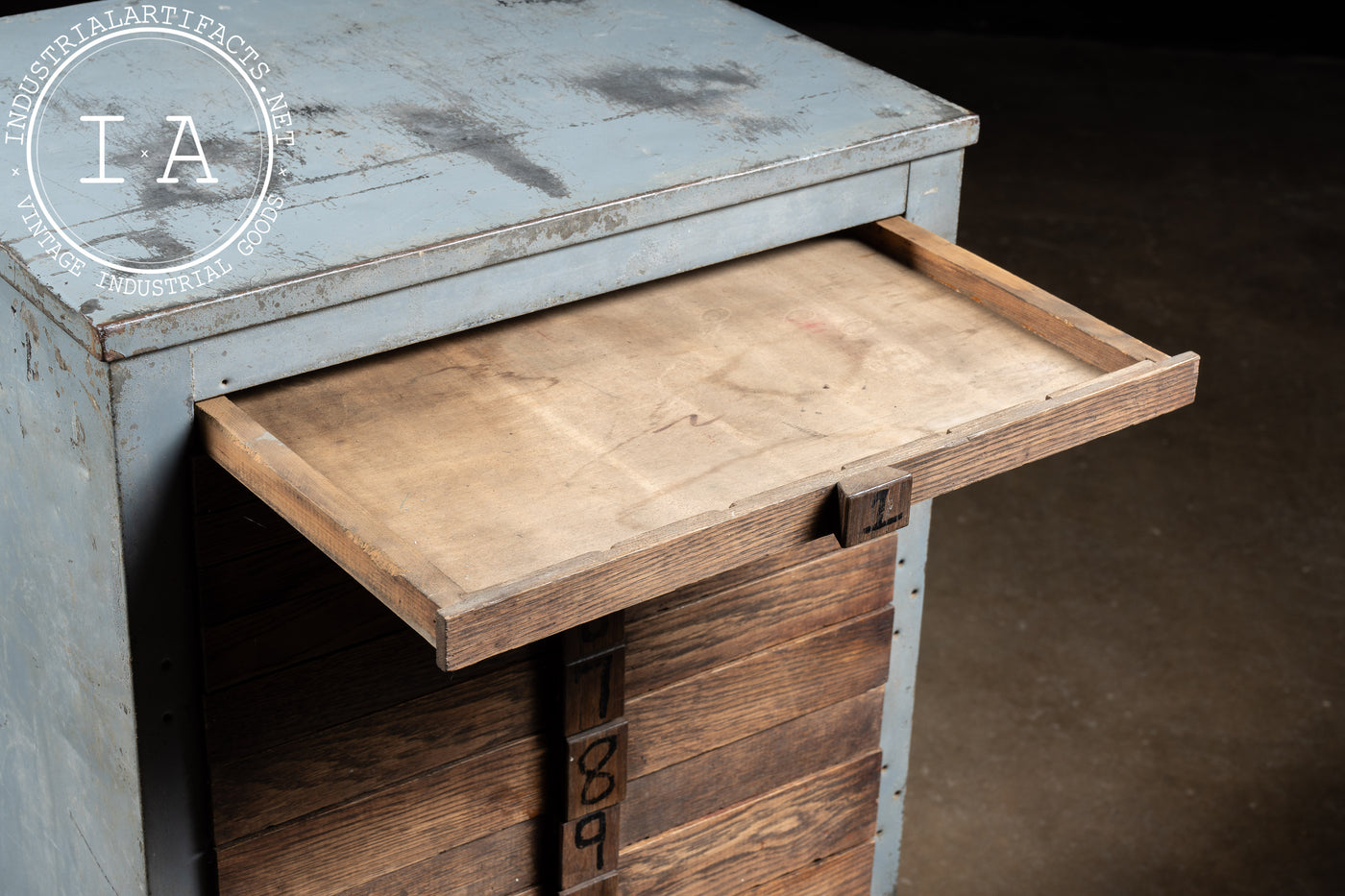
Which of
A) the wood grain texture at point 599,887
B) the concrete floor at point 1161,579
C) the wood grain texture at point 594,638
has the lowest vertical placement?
the concrete floor at point 1161,579

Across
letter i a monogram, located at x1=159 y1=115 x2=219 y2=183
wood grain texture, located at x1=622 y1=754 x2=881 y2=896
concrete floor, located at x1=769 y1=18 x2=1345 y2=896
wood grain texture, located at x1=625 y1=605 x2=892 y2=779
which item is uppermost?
letter i a monogram, located at x1=159 y1=115 x2=219 y2=183

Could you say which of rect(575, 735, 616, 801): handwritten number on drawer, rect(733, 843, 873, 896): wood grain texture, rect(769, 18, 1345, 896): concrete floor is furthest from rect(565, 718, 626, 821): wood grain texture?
rect(769, 18, 1345, 896): concrete floor

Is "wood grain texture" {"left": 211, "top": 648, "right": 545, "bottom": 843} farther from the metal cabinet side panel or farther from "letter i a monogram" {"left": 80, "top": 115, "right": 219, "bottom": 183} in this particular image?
"letter i a monogram" {"left": 80, "top": 115, "right": 219, "bottom": 183}

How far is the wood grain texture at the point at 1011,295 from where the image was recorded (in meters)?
1.69

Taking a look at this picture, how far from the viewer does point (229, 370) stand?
153cm

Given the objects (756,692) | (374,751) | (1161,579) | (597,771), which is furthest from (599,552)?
(1161,579)

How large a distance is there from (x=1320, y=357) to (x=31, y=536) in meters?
3.84

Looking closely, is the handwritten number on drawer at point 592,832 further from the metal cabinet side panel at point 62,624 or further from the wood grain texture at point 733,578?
the metal cabinet side panel at point 62,624

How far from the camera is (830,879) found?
2404 millimetres

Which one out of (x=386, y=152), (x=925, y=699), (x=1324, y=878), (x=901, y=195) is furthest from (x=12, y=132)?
(x=1324, y=878)

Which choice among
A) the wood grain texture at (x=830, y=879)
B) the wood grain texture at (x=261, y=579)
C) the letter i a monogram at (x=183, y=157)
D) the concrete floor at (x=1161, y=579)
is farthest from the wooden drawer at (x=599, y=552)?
the concrete floor at (x=1161, y=579)

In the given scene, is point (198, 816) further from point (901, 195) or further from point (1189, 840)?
point (1189, 840)

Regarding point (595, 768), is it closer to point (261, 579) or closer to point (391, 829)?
point (391, 829)

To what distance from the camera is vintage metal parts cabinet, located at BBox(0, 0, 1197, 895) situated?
1479mm
